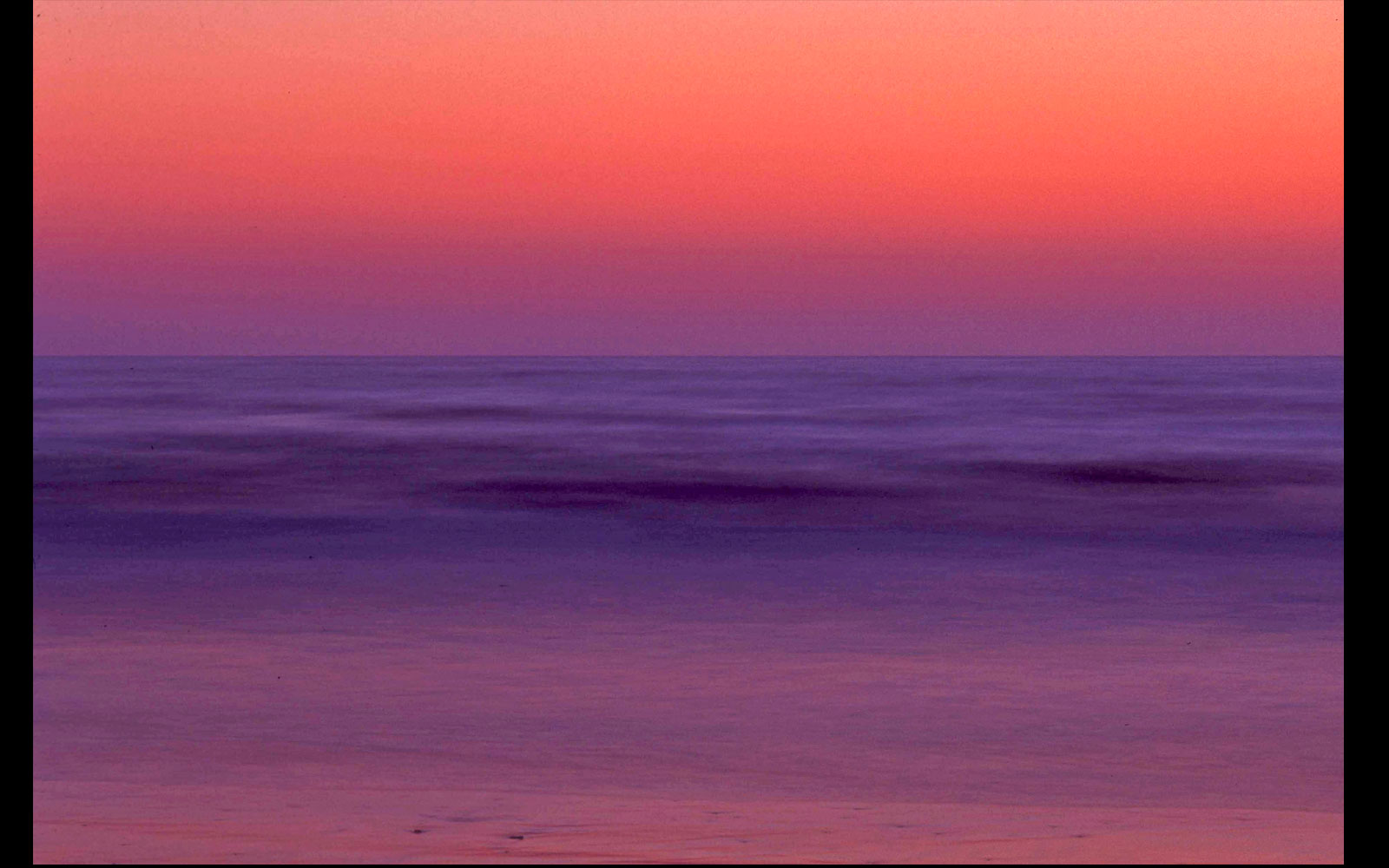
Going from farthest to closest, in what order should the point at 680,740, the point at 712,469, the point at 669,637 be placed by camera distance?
the point at 712,469 → the point at 669,637 → the point at 680,740

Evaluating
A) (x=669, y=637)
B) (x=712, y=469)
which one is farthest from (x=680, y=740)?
(x=712, y=469)

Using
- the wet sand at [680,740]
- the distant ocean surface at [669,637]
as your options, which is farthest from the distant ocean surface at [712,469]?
the wet sand at [680,740]

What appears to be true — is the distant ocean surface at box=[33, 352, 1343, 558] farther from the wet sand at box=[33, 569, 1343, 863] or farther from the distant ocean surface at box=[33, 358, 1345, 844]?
the wet sand at box=[33, 569, 1343, 863]

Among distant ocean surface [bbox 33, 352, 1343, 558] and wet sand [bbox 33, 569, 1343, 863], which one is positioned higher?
distant ocean surface [bbox 33, 352, 1343, 558]

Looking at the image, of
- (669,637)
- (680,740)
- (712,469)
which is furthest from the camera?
(712,469)

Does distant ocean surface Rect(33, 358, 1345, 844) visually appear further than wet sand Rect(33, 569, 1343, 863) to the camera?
Yes

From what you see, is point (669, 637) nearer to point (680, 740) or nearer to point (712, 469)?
point (680, 740)

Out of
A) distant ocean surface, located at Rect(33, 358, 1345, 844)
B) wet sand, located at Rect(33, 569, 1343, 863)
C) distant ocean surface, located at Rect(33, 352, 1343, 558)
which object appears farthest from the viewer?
distant ocean surface, located at Rect(33, 352, 1343, 558)

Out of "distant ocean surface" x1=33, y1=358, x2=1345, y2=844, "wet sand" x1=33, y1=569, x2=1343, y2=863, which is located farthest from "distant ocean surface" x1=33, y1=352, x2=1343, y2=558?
"wet sand" x1=33, y1=569, x2=1343, y2=863

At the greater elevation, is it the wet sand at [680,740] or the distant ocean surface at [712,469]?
the distant ocean surface at [712,469]

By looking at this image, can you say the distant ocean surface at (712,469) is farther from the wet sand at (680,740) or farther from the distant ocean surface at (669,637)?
the wet sand at (680,740)

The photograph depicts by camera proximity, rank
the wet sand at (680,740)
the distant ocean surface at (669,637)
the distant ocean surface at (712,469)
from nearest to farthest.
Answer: the wet sand at (680,740), the distant ocean surface at (669,637), the distant ocean surface at (712,469)
